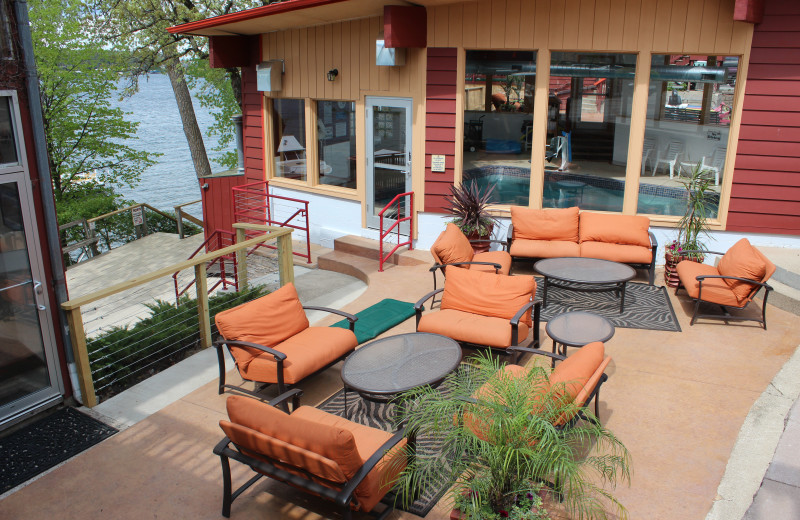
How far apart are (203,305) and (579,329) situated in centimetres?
354

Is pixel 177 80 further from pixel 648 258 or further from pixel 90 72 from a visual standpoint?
pixel 648 258

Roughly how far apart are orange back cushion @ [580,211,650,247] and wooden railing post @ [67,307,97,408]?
590cm

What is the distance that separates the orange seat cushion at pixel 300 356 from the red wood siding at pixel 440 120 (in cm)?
437

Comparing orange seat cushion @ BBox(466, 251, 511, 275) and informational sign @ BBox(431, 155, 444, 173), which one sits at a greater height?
informational sign @ BBox(431, 155, 444, 173)

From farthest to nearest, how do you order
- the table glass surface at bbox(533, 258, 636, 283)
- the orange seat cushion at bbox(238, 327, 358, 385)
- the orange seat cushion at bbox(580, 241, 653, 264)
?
1. the orange seat cushion at bbox(580, 241, 653, 264)
2. the table glass surface at bbox(533, 258, 636, 283)
3. the orange seat cushion at bbox(238, 327, 358, 385)

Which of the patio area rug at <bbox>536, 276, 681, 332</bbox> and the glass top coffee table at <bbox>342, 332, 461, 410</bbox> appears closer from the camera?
the glass top coffee table at <bbox>342, 332, 461, 410</bbox>

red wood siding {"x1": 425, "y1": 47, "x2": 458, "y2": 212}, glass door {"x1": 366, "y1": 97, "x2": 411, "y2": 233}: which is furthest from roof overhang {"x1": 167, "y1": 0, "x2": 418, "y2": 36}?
glass door {"x1": 366, "y1": 97, "x2": 411, "y2": 233}

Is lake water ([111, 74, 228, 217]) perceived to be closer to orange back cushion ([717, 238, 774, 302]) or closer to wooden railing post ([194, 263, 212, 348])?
wooden railing post ([194, 263, 212, 348])

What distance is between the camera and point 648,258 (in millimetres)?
8000

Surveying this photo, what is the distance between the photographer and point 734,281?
6.96 meters

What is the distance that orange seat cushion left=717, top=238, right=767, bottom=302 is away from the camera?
6731 mm

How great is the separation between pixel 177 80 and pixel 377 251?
1429cm

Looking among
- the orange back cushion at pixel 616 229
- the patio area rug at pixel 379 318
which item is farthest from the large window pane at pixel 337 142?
the orange back cushion at pixel 616 229

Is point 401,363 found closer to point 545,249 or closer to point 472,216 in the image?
point 545,249
